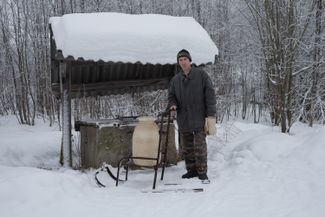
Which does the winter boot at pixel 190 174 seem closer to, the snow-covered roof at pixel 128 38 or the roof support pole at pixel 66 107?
the snow-covered roof at pixel 128 38

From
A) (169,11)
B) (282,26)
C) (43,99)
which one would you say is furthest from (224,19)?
(282,26)

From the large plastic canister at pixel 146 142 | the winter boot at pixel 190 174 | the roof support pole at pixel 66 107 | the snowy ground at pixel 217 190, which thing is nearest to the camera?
the snowy ground at pixel 217 190

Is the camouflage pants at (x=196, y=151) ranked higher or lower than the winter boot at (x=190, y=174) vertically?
higher

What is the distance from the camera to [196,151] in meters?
5.79

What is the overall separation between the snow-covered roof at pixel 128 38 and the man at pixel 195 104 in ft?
5.03

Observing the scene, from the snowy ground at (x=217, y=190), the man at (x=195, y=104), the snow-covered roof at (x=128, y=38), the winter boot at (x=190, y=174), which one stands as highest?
the snow-covered roof at (x=128, y=38)

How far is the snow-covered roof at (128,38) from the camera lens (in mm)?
6754

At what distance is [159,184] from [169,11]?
17.5 meters

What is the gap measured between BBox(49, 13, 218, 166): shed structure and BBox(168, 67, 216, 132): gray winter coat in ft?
5.25

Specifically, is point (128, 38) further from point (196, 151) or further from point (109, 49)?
point (196, 151)

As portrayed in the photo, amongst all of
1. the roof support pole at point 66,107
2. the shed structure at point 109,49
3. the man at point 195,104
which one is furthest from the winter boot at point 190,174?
the roof support pole at point 66,107

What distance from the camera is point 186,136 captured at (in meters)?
6.03

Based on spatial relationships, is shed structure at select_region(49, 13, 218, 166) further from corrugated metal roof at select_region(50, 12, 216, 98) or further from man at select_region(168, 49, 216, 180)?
man at select_region(168, 49, 216, 180)

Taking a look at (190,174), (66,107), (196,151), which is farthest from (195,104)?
(66,107)
